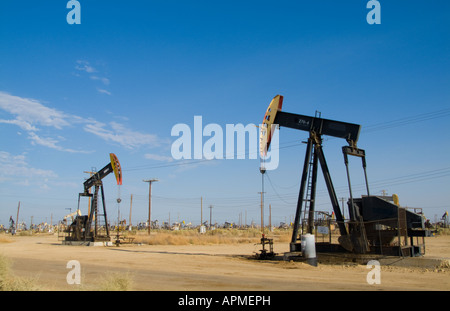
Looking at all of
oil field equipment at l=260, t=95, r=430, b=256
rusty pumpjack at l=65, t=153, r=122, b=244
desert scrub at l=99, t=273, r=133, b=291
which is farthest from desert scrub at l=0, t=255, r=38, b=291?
rusty pumpjack at l=65, t=153, r=122, b=244

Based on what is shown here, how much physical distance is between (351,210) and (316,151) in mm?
2736

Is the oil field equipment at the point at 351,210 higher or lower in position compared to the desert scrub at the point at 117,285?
higher

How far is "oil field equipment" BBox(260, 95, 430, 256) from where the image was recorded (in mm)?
12242

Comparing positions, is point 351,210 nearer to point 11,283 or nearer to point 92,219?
point 11,283

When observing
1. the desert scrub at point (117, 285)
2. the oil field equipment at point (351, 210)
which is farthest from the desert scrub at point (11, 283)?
the oil field equipment at point (351, 210)

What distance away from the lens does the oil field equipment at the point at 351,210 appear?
40.2ft

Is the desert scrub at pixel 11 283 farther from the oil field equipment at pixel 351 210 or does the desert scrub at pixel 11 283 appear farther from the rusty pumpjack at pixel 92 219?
the rusty pumpjack at pixel 92 219

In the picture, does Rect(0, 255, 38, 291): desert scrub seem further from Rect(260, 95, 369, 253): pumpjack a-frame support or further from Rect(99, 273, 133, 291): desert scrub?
Rect(260, 95, 369, 253): pumpjack a-frame support

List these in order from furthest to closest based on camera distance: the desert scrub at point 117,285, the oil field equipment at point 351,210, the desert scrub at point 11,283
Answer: the oil field equipment at point 351,210, the desert scrub at point 117,285, the desert scrub at point 11,283

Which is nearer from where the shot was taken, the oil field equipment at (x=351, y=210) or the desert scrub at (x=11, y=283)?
the desert scrub at (x=11, y=283)

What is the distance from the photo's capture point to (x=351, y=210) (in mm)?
12883
